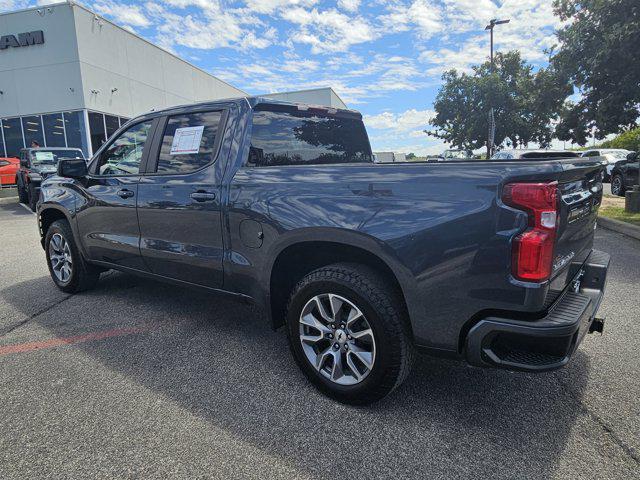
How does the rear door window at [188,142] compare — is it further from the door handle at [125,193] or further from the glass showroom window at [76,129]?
the glass showroom window at [76,129]

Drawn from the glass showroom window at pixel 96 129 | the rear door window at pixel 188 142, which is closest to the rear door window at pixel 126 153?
the rear door window at pixel 188 142

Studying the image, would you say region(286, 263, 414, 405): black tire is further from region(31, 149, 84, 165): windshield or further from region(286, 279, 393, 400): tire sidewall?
region(31, 149, 84, 165): windshield

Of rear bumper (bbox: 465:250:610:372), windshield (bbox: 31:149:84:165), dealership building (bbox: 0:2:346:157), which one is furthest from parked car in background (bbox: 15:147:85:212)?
rear bumper (bbox: 465:250:610:372)

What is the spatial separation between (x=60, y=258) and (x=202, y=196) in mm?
2659

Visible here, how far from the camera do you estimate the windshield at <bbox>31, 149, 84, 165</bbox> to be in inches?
540

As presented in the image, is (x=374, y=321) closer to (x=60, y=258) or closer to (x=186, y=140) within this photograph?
(x=186, y=140)

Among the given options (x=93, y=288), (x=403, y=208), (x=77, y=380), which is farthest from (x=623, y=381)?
(x=93, y=288)

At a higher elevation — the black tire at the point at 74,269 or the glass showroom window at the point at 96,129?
the glass showroom window at the point at 96,129

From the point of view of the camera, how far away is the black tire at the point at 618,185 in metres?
13.1

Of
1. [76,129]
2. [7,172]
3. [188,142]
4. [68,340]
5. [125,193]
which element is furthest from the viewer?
[76,129]

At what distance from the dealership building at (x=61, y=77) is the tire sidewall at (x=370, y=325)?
1902 centimetres

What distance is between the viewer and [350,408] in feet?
8.53

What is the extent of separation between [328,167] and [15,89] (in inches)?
918

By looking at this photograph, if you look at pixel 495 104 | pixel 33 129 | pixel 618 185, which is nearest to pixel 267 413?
pixel 618 185
